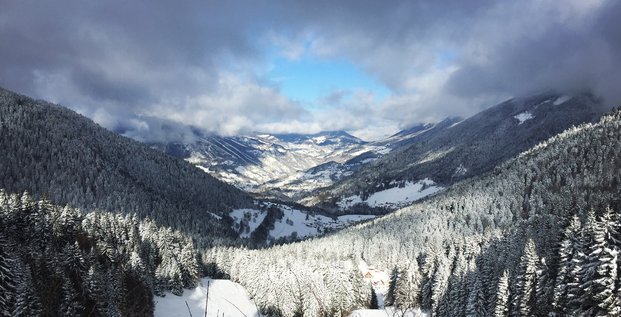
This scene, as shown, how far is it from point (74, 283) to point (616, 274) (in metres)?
75.6

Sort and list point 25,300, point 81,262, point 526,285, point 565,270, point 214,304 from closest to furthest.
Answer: point 25,300, point 565,270, point 526,285, point 81,262, point 214,304

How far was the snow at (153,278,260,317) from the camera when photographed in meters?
98.4

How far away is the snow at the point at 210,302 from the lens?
3873 inches

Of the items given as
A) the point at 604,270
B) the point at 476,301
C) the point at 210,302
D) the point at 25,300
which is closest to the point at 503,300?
the point at 476,301

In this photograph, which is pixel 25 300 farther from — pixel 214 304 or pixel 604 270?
pixel 214 304

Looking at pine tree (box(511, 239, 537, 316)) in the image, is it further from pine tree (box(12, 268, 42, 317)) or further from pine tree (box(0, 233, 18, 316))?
pine tree (box(0, 233, 18, 316))

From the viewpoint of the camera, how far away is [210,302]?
97.1 m

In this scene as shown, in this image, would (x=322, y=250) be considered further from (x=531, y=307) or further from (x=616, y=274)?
(x=616, y=274)

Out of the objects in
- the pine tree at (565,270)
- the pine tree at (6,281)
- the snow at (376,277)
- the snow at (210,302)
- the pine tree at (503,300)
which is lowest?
the snow at (376,277)

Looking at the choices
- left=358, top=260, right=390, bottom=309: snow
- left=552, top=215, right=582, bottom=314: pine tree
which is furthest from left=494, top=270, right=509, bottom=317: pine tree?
left=358, top=260, right=390, bottom=309: snow

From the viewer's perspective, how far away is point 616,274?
47.5 metres

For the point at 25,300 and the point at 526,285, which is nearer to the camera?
the point at 25,300

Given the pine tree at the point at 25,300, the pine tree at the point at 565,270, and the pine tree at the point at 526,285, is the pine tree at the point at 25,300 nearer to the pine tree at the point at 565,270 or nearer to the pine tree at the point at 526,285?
the pine tree at the point at 565,270

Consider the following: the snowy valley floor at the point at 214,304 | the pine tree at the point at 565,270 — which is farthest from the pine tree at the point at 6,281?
the pine tree at the point at 565,270
